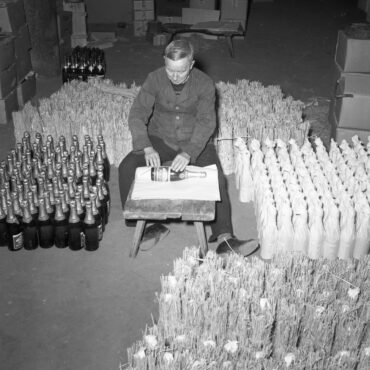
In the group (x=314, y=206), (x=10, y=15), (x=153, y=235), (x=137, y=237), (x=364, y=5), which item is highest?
(x=10, y=15)

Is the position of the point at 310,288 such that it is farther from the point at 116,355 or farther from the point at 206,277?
the point at 116,355

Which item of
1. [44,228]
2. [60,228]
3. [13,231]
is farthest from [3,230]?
[60,228]

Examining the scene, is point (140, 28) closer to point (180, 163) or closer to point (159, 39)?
point (159, 39)

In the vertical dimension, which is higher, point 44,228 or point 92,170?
point 92,170

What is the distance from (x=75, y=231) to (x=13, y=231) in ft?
1.70

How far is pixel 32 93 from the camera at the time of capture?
7.95 meters

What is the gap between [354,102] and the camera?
19.4ft

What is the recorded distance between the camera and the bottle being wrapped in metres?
3.93

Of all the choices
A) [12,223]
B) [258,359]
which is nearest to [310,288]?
[258,359]

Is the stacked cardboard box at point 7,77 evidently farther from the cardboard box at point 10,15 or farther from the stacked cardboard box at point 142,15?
the stacked cardboard box at point 142,15

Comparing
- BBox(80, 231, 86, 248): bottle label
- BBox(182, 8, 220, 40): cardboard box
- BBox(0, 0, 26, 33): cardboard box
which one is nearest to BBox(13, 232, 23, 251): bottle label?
BBox(80, 231, 86, 248): bottle label

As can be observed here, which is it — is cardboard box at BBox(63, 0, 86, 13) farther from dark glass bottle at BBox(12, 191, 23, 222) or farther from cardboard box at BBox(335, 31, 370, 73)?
dark glass bottle at BBox(12, 191, 23, 222)

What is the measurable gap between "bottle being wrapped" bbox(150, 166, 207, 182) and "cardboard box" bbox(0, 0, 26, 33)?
14.5 ft

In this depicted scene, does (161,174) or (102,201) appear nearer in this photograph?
(161,174)
